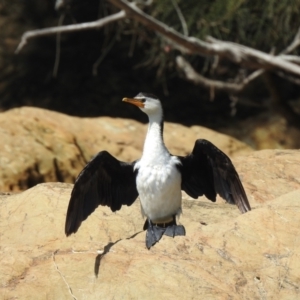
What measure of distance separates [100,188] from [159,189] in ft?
1.38

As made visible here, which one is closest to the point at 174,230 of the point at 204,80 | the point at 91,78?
the point at 204,80

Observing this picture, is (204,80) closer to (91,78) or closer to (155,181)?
(91,78)

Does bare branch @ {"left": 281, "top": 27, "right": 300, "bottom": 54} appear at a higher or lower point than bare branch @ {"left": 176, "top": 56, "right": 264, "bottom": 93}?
higher

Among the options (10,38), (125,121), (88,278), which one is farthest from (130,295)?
(10,38)

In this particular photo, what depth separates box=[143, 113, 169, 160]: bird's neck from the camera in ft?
18.2

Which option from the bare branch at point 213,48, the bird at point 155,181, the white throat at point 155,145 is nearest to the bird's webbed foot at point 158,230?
the bird at point 155,181

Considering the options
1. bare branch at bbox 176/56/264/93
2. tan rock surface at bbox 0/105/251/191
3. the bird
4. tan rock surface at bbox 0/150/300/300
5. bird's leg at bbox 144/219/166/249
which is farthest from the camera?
bare branch at bbox 176/56/264/93

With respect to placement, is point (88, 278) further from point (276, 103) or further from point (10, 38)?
point (10, 38)

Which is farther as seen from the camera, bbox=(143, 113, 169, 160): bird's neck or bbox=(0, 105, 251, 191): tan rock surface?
bbox=(0, 105, 251, 191): tan rock surface

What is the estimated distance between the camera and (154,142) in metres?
5.58

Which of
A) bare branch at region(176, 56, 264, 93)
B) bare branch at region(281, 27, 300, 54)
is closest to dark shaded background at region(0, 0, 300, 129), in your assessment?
bare branch at region(176, 56, 264, 93)

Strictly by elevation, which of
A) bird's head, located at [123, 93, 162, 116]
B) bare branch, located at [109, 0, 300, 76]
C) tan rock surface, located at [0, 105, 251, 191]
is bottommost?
tan rock surface, located at [0, 105, 251, 191]

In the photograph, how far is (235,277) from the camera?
187 inches

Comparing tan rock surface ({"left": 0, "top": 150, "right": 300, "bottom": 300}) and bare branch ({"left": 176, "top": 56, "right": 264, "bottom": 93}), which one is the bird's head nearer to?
tan rock surface ({"left": 0, "top": 150, "right": 300, "bottom": 300})
